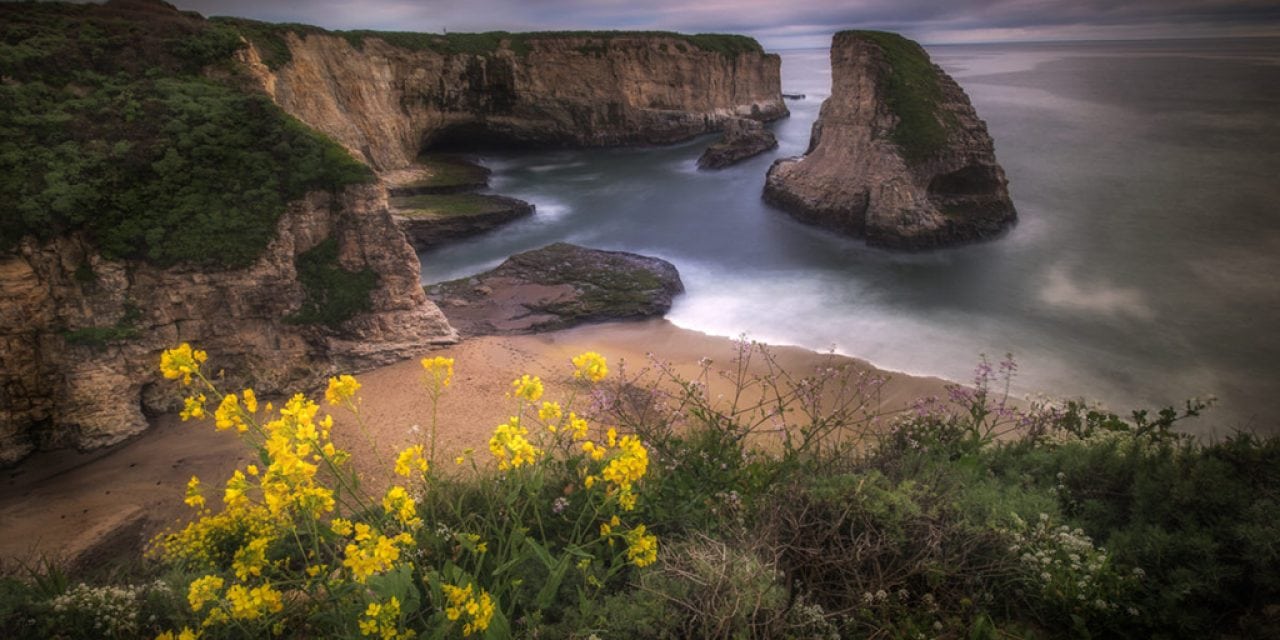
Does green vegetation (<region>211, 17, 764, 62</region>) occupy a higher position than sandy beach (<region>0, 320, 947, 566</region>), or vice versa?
green vegetation (<region>211, 17, 764, 62</region>)

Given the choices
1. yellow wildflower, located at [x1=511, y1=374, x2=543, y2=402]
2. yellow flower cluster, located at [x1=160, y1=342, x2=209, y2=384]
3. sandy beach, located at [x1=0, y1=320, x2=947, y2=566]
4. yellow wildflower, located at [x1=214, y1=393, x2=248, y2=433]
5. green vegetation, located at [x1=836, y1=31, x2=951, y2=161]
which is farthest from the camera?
green vegetation, located at [x1=836, y1=31, x2=951, y2=161]

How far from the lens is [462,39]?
2891cm

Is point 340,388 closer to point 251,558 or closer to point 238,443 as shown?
point 251,558

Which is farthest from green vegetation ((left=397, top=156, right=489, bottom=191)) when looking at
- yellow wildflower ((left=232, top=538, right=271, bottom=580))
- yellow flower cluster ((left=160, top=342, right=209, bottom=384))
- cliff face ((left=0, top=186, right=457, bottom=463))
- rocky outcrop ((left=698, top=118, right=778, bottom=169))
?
yellow wildflower ((left=232, top=538, right=271, bottom=580))

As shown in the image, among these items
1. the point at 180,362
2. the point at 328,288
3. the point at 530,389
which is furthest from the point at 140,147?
the point at 530,389

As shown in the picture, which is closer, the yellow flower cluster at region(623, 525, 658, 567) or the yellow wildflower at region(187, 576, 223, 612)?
the yellow wildflower at region(187, 576, 223, 612)

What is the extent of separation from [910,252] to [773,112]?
2809 centimetres

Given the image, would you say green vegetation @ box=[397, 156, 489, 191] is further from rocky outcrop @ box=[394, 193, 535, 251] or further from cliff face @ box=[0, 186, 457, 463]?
cliff face @ box=[0, 186, 457, 463]

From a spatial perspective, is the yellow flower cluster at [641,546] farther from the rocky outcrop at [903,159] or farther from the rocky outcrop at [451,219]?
the rocky outcrop at [451,219]

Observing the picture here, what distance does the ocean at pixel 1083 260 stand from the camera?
1114 cm

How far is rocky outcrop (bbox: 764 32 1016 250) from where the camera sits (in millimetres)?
17484

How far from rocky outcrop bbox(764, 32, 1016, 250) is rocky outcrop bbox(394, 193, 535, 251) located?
10.3m

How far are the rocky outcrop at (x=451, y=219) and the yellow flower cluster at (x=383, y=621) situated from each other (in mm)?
16639

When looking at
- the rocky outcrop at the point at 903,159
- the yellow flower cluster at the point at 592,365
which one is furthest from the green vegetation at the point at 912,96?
the yellow flower cluster at the point at 592,365
